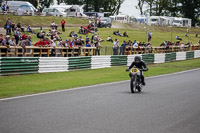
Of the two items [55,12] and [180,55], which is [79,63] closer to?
[180,55]

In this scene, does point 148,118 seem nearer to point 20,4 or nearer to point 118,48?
point 118,48

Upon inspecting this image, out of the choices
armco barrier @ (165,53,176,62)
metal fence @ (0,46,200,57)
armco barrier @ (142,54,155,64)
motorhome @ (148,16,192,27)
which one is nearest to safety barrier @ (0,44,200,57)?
Answer: metal fence @ (0,46,200,57)

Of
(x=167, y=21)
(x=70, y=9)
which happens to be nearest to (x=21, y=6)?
(x=70, y=9)

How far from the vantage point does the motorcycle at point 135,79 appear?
13.6 m

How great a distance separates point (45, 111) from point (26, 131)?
2.24 m

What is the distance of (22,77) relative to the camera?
19.1m

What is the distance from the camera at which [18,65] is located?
19.8 m

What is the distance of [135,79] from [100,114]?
5.01 meters

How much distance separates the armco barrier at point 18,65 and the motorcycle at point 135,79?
760 centimetres

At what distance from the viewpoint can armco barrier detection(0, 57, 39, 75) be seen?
18906mm

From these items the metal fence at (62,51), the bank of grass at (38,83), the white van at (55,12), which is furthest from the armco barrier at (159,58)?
the white van at (55,12)

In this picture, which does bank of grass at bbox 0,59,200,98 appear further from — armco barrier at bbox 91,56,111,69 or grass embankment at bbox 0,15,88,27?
grass embankment at bbox 0,15,88,27

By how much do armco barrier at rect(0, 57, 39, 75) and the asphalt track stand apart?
6995 mm

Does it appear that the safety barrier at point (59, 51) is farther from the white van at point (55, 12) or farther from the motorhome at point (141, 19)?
the motorhome at point (141, 19)
